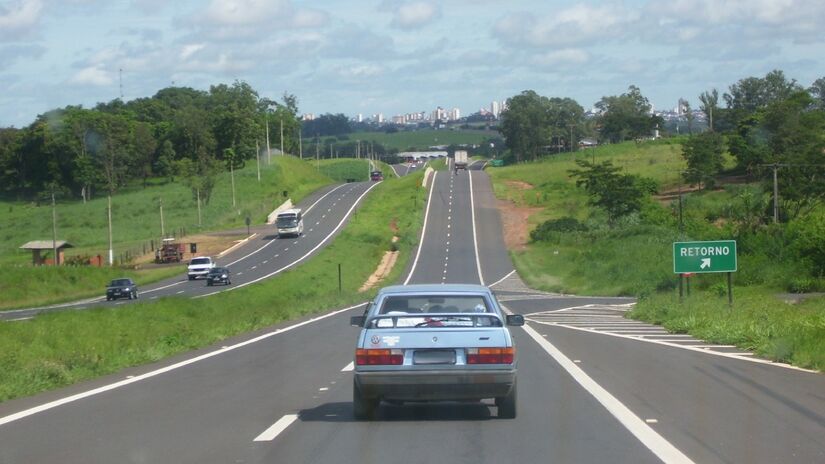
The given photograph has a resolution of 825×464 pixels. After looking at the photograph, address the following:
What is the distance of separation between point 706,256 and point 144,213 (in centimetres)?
9971

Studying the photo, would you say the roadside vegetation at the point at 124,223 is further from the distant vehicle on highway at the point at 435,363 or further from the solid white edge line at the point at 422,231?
the distant vehicle on highway at the point at 435,363

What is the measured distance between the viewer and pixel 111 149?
146250 millimetres

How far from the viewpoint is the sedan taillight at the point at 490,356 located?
1164cm

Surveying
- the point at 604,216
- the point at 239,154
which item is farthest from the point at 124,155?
the point at 604,216

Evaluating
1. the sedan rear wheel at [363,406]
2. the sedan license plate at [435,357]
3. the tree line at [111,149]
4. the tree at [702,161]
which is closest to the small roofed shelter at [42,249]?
the tree line at [111,149]

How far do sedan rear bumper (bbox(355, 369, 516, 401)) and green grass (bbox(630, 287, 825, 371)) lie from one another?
7.87m

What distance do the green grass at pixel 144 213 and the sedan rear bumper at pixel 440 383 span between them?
3481 inches

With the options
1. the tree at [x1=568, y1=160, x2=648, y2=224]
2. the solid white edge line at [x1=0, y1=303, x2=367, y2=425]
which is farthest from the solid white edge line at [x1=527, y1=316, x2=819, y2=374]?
the tree at [x1=568, y1=160, x2=648, y2=224]

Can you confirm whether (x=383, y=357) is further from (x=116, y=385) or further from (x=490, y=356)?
(x=116, y=385)

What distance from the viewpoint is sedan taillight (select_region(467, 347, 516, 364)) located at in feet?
38.2

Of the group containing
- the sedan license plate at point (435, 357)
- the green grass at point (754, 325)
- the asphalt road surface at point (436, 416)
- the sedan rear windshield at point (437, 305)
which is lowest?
the green grass at point (754, 325)

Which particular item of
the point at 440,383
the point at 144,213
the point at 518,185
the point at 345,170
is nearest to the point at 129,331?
the point at 440,383

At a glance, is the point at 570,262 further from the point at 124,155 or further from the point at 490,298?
the point at 124,155

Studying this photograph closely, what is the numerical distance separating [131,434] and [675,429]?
5.99 metres
